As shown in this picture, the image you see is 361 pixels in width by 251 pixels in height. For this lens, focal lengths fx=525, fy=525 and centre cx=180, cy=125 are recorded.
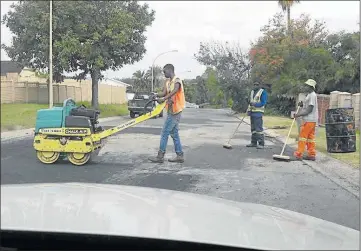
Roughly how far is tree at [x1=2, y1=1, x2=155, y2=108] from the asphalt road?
868 millimetres

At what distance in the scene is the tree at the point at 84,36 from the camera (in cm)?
306

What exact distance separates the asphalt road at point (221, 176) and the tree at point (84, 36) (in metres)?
0.87

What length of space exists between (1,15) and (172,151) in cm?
882

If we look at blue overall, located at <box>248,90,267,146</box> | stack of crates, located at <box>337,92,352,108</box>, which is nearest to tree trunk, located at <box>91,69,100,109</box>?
blue overall, located at <box>248,90,267,146</box>

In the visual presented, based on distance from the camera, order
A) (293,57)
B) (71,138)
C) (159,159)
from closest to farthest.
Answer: (71,138) < (159,159) < (293,57)

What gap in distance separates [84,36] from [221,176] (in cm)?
446

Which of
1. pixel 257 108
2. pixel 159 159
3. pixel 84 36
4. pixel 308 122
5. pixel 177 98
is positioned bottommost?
pixel 159 159

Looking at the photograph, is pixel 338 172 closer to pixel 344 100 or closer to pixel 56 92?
pixel 56 92

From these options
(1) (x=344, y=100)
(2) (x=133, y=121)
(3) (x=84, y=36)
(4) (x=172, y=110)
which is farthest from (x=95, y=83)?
(1) (x=344, y=100)

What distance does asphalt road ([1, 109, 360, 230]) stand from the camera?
229 inches

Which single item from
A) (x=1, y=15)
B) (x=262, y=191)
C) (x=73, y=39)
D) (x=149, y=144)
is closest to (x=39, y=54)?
(x=73, y=39)

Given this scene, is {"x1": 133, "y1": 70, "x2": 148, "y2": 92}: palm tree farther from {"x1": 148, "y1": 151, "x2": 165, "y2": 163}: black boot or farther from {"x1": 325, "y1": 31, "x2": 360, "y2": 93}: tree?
{"x1": 325, "y1": 31, "x2": 360, "y2": 93}: tree

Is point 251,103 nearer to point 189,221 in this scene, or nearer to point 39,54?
point 39,54

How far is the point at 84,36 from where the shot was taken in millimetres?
3797
